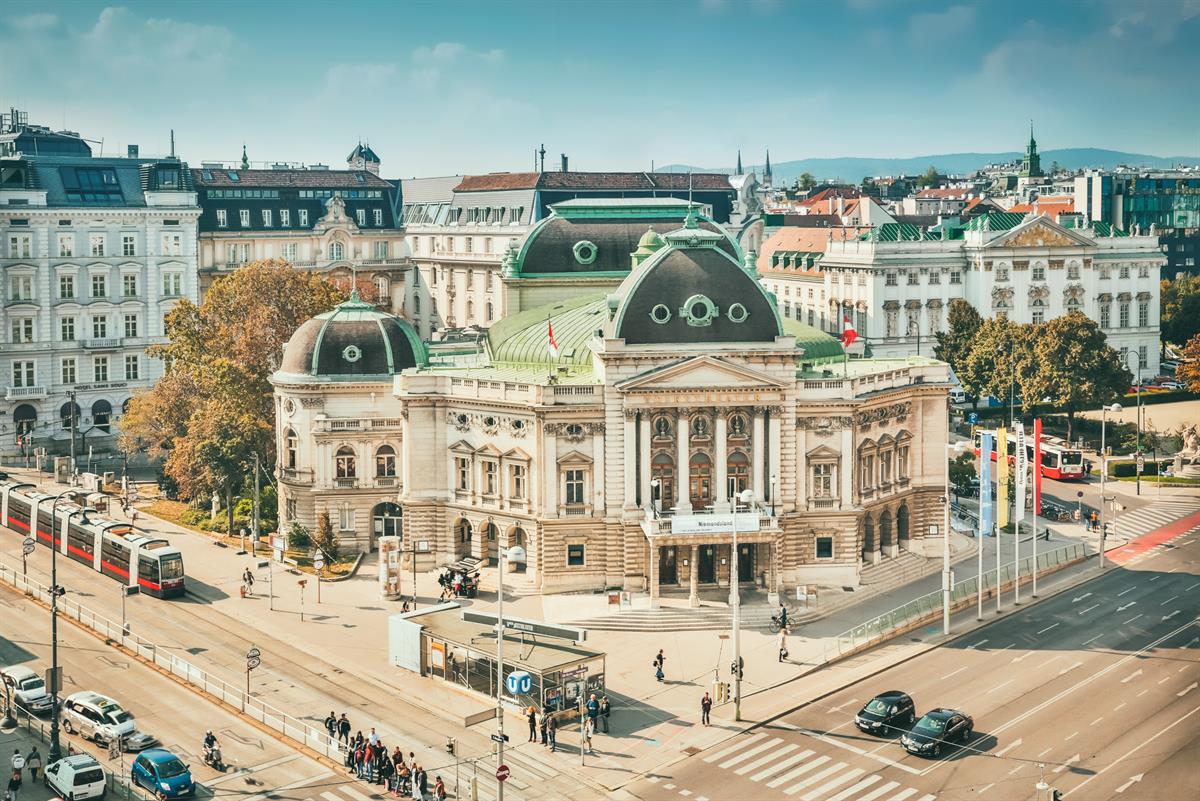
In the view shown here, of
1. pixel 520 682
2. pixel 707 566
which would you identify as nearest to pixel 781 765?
pixel 520 682

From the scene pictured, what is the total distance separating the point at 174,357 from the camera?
143 meters

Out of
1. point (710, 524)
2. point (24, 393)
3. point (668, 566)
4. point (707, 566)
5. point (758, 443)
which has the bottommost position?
point (707, 566)

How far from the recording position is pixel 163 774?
71000 millimetres

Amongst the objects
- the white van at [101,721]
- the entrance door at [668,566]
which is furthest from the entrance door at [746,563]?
the white van at [101,721]

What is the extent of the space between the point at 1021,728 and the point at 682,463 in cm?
3177

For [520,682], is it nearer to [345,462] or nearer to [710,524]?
[710,524]

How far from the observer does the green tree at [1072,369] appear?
502 ft

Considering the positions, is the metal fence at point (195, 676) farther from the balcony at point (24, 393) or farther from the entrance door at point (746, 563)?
the balcony at point (24, 393)

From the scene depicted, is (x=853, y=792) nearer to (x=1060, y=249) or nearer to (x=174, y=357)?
(x=174, y=357)

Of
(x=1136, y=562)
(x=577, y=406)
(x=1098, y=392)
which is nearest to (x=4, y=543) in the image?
(x=577, y=406)

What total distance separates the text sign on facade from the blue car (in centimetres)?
3855

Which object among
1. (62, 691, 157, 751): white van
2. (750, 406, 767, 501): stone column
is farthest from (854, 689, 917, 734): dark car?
(62, 691, 157, 751): white van

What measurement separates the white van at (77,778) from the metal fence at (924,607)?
4087 centimetres

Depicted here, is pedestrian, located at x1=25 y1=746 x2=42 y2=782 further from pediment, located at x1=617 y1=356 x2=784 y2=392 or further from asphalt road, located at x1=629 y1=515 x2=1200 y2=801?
A: pediment, located at x1=617 y1=356 x2=784 y2=392
